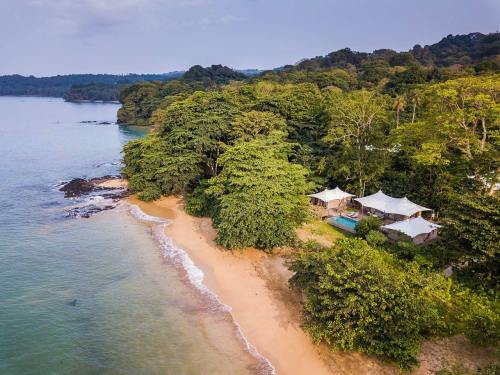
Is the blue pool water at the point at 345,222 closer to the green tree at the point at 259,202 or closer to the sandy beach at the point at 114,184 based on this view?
the green tree at the point at 259,202

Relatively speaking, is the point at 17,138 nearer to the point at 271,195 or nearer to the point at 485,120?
the point at 271,195

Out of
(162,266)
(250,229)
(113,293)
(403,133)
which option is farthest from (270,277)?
(403,133)

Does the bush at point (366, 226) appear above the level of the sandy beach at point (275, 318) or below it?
above

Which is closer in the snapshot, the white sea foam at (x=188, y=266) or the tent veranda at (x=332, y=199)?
the white sea foam at (x=188, y=266)

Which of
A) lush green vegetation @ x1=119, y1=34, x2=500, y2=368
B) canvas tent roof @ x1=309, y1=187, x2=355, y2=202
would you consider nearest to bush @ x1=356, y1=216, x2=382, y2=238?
lush green vegetation @ x1=119, y1=34, x2=500, y2=368

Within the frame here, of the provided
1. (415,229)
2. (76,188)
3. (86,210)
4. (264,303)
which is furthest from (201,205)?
(76,188)

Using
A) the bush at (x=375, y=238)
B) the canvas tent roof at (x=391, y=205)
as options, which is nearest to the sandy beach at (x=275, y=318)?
the bush at (x=375, y=238)
